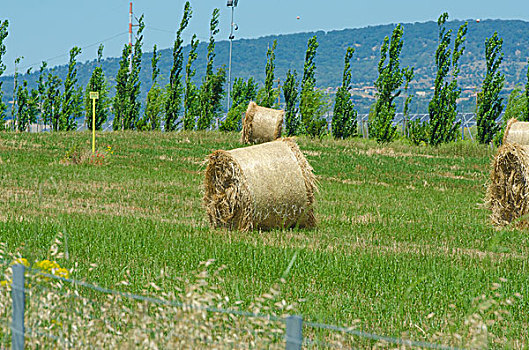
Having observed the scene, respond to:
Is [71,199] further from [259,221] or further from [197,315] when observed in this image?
[197,315]

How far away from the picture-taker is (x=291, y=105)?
52.4 metres

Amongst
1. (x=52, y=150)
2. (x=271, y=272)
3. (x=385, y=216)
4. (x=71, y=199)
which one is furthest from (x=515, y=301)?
(x=52, y=150)

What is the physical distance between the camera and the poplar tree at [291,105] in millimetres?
50156

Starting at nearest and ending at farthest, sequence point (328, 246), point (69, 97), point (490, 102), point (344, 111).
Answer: point (328, 246) < point (490, 102) < point (344, 111) < point (69, 97)

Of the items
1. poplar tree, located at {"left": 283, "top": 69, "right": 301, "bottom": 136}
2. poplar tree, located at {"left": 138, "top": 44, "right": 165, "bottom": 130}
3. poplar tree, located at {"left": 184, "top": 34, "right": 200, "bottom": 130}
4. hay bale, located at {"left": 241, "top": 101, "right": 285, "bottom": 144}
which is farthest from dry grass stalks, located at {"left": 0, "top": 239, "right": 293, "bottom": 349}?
poplar tree, located at {"left": 138, "top": 44, "right": 165, "bottom": 130}

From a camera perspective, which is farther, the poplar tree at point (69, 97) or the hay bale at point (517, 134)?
the poplar tree at point (69, 97)

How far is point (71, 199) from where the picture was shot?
51.2 feet

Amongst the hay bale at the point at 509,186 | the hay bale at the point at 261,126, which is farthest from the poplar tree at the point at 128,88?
the hay bale at the point at 509,186

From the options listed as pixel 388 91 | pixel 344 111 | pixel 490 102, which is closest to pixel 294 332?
pixel 388 91

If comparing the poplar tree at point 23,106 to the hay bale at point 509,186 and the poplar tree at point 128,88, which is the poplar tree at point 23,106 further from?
the hay bale at point 509,186

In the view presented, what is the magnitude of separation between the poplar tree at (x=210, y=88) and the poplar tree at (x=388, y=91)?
13.4 m

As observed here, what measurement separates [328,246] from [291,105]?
42175 mm

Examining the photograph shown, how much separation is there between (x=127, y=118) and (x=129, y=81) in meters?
2.73

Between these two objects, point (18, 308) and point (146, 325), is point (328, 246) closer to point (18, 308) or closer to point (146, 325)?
point (146, 325)
